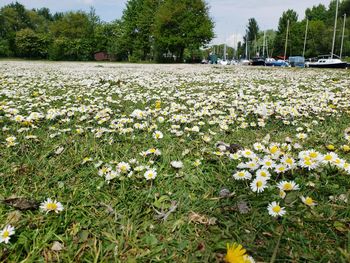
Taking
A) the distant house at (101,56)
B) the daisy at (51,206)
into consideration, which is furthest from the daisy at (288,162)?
the distant house at (101,56)

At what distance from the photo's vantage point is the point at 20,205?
1.84 m

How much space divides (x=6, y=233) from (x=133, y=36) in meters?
64.2

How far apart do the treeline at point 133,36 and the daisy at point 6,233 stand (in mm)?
50804

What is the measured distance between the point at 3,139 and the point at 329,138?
360 cm

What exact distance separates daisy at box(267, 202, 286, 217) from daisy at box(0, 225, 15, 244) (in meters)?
1.46

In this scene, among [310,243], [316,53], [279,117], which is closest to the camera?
[310,243]

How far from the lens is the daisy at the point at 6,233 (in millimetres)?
1480

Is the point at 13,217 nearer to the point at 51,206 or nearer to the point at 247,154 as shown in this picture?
the point at 51,206

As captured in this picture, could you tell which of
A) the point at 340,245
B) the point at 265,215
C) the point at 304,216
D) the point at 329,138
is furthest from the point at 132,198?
the point at 329,138

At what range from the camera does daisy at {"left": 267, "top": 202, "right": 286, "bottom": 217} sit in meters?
1.69

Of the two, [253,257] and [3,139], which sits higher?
[3,139]

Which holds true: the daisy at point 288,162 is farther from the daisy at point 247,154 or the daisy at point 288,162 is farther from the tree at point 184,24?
the tree at point 184,24

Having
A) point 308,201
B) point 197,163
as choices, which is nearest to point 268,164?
point 308,201

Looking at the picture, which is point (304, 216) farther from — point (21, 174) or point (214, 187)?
point (21, 174)
